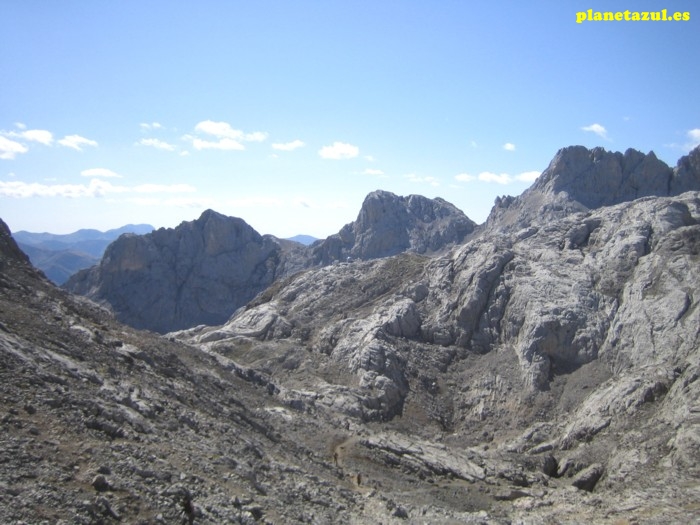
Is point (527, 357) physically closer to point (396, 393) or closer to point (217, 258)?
point (396, 393)

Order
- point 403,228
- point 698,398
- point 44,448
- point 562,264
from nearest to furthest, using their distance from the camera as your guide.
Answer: point 44,448 < point 698,398 < point 562,264 < point 403,228

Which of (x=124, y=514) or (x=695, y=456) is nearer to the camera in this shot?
(x=124, y=514)

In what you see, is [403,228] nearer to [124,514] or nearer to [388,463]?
[388,463]

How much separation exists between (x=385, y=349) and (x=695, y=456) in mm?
25520

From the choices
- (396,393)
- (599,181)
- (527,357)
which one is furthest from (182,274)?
(527,357)

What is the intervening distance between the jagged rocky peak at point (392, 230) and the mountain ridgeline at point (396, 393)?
88.8m

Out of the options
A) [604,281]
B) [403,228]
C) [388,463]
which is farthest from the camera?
[403,228]

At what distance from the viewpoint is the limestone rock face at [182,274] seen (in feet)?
439

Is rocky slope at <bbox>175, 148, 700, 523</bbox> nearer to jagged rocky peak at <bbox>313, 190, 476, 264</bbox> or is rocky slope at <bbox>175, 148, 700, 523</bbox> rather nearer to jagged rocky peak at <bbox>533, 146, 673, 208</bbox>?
jagged rocky peak at <bbox>533, 146, 673, 208</bbox>

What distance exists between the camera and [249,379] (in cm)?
4353

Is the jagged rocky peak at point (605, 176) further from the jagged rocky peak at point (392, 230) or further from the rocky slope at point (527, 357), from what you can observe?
the rocky slope at point (527, 357)

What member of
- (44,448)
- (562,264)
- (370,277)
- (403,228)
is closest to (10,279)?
(44,448)

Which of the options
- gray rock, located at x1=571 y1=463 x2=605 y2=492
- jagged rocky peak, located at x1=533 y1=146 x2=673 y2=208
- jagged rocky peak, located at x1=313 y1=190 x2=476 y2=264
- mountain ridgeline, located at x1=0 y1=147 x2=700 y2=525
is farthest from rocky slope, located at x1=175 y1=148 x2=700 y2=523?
jagged rocky peak, located at x1=313 y1=190 x2=476 y2=264

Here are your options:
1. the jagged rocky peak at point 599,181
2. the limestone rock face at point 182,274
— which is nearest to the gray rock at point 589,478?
the jagged rocky peak at point 599,181
